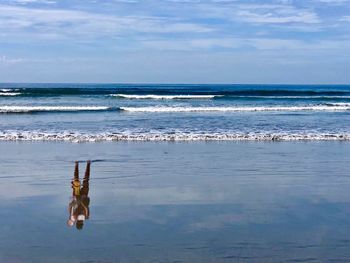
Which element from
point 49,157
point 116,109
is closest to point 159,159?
point 49,157

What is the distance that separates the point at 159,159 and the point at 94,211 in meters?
5.68

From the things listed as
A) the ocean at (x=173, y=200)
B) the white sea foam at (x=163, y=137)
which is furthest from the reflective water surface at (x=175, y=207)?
the white sea foam at (x=163, y=137)

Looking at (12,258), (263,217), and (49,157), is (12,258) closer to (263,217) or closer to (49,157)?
(263,217)

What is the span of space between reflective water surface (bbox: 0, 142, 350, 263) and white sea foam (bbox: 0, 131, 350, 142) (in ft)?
11.6

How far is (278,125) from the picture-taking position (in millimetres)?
24953

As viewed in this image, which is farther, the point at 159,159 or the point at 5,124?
the point at 5,124

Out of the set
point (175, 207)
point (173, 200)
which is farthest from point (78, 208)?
point (173, 200)

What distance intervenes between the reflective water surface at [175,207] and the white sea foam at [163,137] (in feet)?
11.6

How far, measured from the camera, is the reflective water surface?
700cm

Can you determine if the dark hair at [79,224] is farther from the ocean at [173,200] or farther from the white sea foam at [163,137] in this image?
the white sea foam at [163,137]

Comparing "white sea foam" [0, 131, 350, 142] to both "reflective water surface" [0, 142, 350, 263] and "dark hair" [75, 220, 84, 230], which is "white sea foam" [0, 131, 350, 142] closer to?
"reflective water surface" [0, 142, 350, 263]

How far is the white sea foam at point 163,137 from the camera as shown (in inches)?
740

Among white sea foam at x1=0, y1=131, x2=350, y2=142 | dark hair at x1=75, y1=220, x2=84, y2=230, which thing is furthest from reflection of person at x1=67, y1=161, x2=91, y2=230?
white sea foam at x1=0, y1=131, x2=350, y2=142

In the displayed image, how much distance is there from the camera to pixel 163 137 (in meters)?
19.2
